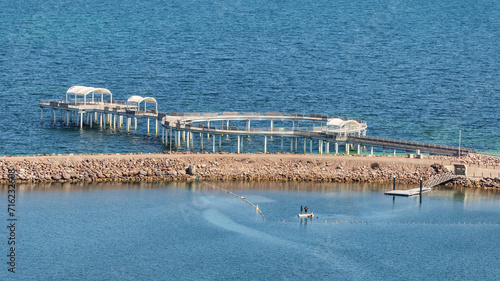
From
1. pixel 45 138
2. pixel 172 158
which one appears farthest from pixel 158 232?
pixel 45 138

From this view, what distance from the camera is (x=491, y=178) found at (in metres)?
146

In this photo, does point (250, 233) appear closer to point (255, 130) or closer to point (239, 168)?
point (239, 168)

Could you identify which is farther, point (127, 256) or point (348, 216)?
point (348, 216)

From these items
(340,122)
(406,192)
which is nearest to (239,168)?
(406,192)

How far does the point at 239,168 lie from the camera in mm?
149375

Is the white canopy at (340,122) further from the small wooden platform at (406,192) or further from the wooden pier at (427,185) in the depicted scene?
the small wooden platform at (406,192)

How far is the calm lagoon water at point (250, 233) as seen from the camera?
107875 millimetres

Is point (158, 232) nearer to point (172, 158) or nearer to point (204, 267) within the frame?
point (204, 267)

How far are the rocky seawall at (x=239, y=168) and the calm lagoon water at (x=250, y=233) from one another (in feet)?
9.17

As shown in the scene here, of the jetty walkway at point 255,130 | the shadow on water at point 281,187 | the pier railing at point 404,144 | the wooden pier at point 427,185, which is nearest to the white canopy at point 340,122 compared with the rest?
the jetty walkway at point 255,130

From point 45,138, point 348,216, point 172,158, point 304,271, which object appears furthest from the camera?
point 45,138

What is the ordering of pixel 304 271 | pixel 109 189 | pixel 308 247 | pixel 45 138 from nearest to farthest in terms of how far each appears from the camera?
pixel 304 271, pixel 308 247, pixel 109 189, pixel 45 138

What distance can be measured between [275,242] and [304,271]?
10.1 meters

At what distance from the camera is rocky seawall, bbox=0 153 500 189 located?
146 meters
